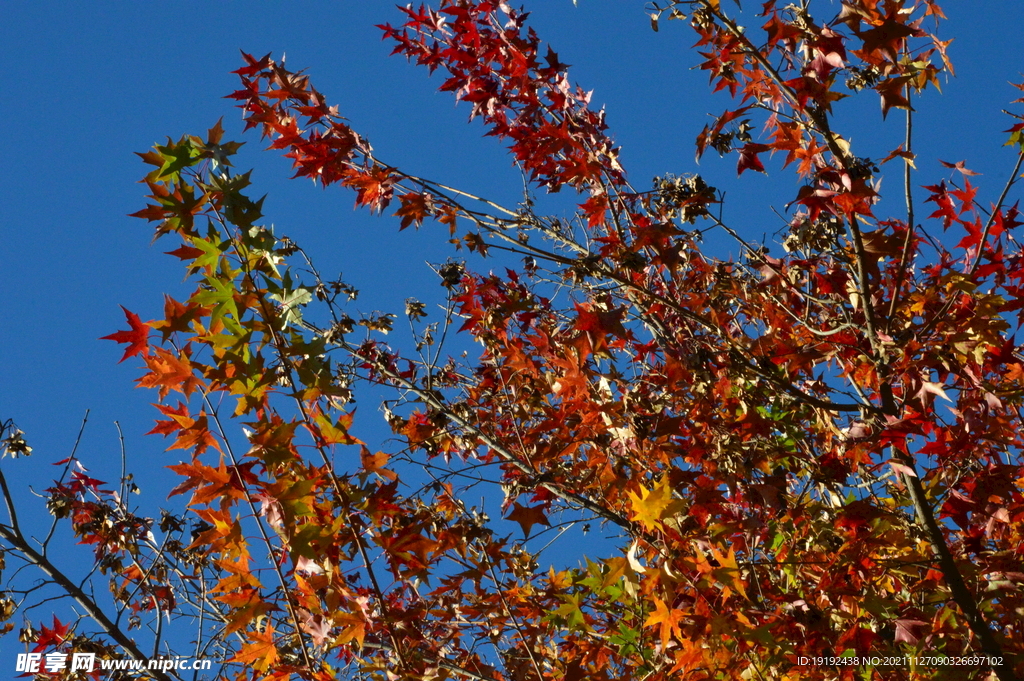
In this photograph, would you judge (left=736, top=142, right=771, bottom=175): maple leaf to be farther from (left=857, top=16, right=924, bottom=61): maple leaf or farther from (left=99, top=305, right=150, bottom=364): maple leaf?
(left=99, top=305, right=150, bottom=364): maple leaf

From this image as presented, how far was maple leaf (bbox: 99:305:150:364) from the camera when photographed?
8.93 ft

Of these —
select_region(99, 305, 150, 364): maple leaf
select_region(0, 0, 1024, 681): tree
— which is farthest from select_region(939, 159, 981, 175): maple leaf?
select_region(99, 305, 150, 364): maple leaf

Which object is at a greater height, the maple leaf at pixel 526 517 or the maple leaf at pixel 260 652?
the maple leaf at pixel 526 517

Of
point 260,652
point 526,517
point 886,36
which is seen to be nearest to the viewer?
point 886,36

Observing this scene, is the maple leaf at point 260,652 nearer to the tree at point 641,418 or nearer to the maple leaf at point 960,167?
the tree at point 641,418

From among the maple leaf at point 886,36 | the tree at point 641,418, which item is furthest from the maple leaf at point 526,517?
the maple leaf at point 886,36

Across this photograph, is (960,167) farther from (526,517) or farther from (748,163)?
(526,517)

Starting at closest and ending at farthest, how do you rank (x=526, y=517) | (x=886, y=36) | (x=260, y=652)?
(x=886, y=36), (x=260, y=652), (x=526, y=517)

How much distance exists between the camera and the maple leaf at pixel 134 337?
272 centimetres

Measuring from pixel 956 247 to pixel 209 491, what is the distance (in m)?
3.49

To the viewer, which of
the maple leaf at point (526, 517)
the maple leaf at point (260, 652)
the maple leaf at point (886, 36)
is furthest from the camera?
the maple leaf at point (526, 517)

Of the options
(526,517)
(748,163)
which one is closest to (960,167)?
(748,163)

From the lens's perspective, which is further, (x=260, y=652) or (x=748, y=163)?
(x=748, y=163)

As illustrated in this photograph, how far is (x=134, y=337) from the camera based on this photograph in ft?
9.04
